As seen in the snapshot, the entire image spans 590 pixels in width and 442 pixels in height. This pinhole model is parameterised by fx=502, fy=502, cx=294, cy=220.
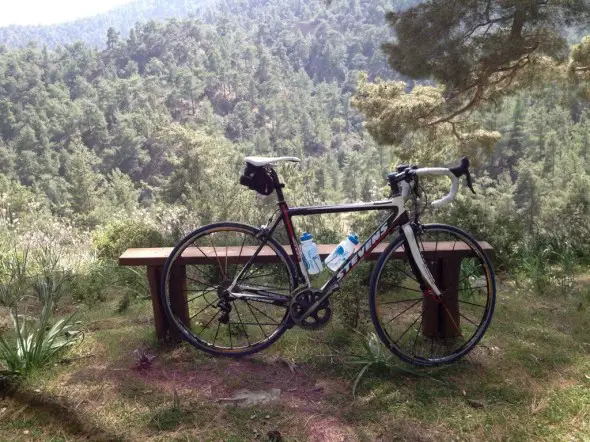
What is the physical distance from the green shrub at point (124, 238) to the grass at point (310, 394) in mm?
3702

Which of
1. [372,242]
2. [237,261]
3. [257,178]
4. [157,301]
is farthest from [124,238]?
[372,242]

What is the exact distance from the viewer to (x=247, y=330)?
317 cm

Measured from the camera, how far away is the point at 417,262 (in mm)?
2566

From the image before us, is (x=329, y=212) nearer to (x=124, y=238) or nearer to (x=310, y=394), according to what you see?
(x=310, y=394)

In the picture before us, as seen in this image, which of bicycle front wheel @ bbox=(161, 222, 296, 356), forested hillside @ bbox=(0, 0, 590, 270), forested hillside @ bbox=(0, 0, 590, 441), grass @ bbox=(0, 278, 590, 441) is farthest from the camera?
forested hillside @ bbox=(0, 0, 590, 270)

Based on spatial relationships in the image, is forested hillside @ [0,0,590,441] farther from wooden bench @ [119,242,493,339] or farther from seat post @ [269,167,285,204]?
seat post @ [269,167,285,204]

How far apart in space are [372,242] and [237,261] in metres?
0.76

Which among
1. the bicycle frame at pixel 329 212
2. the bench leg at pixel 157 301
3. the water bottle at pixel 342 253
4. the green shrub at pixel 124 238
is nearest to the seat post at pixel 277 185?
the bicycle frame at pixel 329 212

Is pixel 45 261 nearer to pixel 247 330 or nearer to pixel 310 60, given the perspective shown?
pixel 247 330

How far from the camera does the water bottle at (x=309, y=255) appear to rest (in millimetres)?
2609

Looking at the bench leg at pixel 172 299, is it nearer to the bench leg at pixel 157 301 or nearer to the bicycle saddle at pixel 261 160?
the bench leg at pixel 157 301

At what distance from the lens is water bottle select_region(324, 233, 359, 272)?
2629 millimetres

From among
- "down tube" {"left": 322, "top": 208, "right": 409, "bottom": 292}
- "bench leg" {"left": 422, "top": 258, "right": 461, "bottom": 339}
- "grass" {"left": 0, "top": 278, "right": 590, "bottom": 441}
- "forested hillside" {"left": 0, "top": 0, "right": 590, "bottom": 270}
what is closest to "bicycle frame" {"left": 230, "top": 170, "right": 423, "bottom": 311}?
"down tube" {"left": 322, "top": 208, "right": 409, "bottom": 292}

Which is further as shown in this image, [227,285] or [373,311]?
[227,285]
